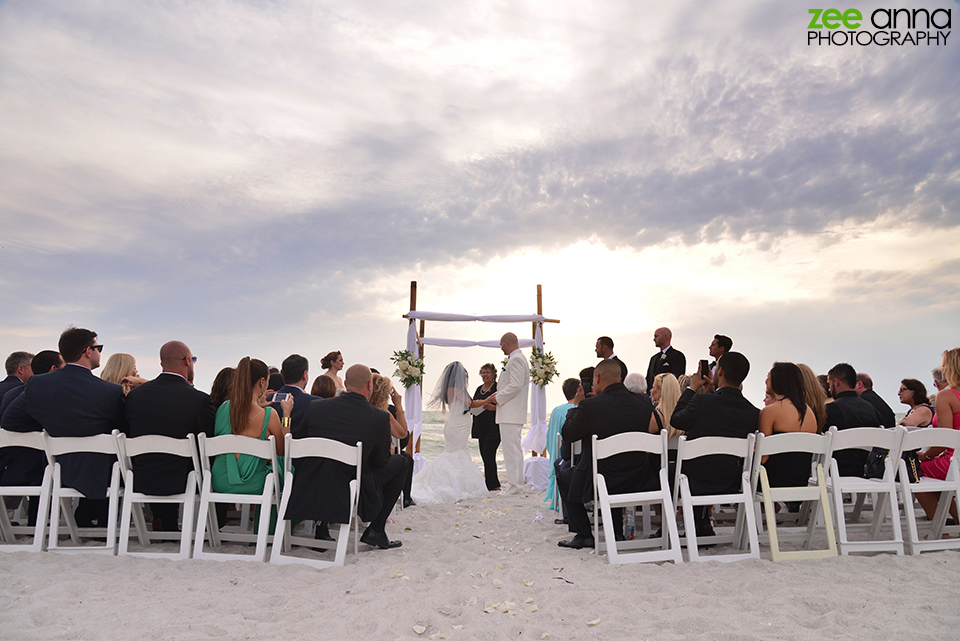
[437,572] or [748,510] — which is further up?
[748,510]

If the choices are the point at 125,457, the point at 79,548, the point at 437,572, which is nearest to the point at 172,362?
the point at 125,457

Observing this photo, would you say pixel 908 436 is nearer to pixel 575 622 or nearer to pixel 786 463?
pixel 786 463

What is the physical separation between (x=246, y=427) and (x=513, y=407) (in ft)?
15.6

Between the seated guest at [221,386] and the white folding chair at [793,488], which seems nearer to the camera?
the white folding chair at [793,488]

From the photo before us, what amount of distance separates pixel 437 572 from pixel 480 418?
476 centimetres

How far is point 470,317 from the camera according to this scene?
410 inches

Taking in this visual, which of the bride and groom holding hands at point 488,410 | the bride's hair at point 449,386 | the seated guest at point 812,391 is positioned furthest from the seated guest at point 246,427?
the seated guest at point 812,391

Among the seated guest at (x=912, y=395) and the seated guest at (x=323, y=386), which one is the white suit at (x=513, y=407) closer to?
the seated guest at (x=323, y=386)

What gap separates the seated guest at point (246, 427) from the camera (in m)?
4.61

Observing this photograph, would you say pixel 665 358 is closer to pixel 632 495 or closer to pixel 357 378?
pixel 632 495

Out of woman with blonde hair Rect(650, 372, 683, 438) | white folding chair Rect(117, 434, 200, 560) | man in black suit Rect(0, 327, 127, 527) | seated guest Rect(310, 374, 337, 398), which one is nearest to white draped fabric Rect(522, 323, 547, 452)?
woman with blonde hair Rect(650, 372, 683, 438)

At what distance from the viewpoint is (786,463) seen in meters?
4.72

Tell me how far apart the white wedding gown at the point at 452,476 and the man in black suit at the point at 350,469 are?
2.67 m

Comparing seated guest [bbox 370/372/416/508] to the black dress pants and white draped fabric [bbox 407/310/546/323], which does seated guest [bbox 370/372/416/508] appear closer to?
the black dress pants
